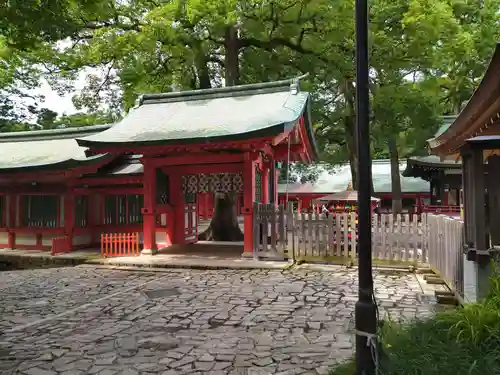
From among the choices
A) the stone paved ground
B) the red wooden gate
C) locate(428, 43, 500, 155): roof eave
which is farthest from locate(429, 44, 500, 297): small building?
the red wooden gate

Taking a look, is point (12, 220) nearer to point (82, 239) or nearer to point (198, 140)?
point (82, 239)

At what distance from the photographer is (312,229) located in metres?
11.9

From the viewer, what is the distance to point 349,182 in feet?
102

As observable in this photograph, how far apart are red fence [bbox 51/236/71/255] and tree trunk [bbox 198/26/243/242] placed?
596 cm

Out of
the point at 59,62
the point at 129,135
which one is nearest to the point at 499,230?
the point at 129,135

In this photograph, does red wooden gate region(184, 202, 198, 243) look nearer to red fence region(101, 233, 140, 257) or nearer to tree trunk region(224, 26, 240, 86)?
red fence region(101, 233, 140, 257)

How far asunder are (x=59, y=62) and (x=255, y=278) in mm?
14035

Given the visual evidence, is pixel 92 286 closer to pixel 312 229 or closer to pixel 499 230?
pixel 312 229

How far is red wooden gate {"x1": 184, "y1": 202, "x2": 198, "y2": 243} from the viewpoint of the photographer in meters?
15.7

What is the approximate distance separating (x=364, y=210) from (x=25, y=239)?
52.5 feet

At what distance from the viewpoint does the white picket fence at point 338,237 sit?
10669 millimetres

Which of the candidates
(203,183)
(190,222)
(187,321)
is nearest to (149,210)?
(203,183)

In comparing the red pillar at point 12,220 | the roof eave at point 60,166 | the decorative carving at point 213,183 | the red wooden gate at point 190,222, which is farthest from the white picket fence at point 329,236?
the red pillar at point 12,220

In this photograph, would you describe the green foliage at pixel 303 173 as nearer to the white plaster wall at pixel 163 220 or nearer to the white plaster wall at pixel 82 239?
the white plaster wall at pixel 163 220
